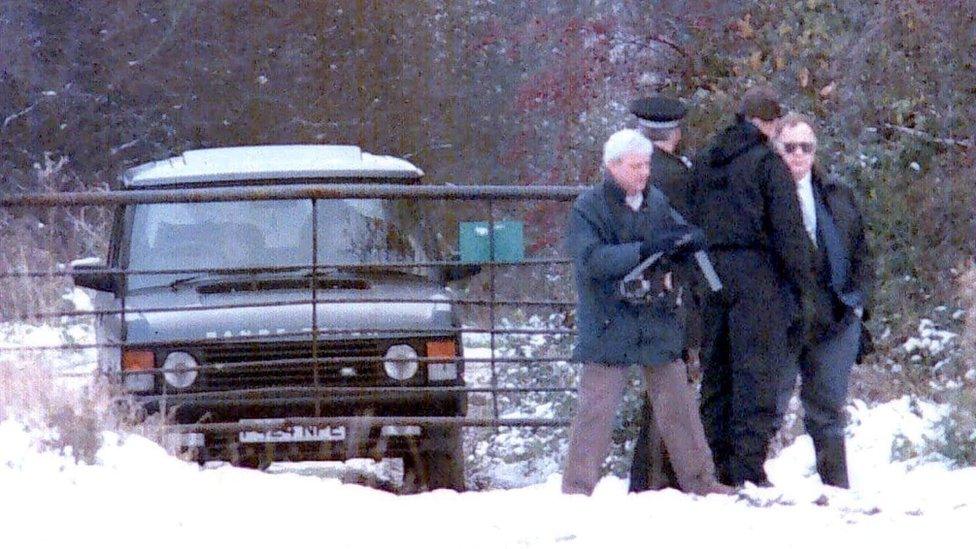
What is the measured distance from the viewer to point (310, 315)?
33.1 ft

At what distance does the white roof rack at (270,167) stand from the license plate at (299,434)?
135cm

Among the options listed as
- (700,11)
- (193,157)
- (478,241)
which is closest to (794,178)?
(478,241)

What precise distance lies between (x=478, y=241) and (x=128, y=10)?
19143 mm

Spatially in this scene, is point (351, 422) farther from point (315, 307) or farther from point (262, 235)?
point (262, 235)

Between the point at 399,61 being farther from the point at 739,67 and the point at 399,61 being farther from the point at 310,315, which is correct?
the point at 310,315

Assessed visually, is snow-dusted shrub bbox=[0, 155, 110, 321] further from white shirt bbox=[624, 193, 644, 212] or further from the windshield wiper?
white shirt bbox=[624, 193, 644, 212]

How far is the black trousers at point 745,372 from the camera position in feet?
26.1

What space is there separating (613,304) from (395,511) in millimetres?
1173

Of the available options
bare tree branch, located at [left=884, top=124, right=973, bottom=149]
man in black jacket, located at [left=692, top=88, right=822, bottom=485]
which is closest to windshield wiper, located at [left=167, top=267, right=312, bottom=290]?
man in black jacket, located at [left=692, top=88, right=822, bottom=485]

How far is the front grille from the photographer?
9.92m

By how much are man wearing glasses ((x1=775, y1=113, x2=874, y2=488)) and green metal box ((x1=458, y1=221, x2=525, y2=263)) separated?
2.53 metres

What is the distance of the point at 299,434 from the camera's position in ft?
33.3

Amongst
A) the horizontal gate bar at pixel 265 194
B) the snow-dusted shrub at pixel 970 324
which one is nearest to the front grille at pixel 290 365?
the horizontal gate bar at pixel 265 194

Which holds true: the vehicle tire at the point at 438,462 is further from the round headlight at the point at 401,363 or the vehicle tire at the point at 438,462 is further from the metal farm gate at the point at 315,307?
the round headlight at the point at 401,363
